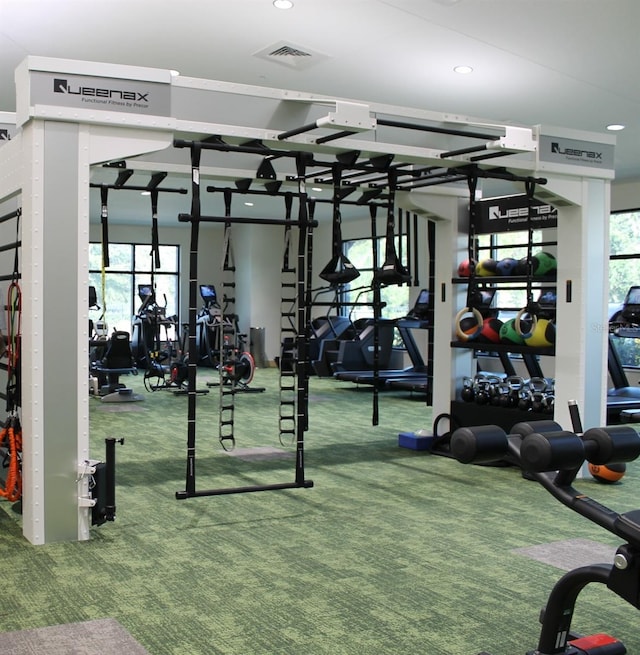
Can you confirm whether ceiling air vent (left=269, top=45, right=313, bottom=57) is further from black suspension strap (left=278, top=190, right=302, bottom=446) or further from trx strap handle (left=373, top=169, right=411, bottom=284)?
trx strap handle (left=373, top=169, right=411, bottom=284)

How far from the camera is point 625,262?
11617 mm

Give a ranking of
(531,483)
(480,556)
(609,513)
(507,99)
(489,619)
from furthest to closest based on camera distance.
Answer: (507,99) < (531,483) < (480,556) < (489,619) < (609,513)

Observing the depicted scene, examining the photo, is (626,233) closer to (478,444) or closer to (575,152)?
(575,152)

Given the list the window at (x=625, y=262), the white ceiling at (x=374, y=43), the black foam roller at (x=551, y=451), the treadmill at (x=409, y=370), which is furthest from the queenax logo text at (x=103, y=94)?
the window at (x=625, y=262)

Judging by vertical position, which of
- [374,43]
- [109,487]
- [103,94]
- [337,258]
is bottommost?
[109,487]

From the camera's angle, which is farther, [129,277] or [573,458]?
[129,277]

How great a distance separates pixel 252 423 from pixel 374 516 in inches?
158

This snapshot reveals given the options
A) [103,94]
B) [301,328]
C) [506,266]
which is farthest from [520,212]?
[103,94]

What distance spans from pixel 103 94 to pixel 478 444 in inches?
127

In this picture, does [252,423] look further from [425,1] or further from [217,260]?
[217,260]

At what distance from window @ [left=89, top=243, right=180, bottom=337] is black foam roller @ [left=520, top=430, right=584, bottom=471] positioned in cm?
1539

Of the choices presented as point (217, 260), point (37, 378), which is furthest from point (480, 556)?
point (217, 260)

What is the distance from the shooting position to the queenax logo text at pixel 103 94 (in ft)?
13.7

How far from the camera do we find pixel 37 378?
417 cm
